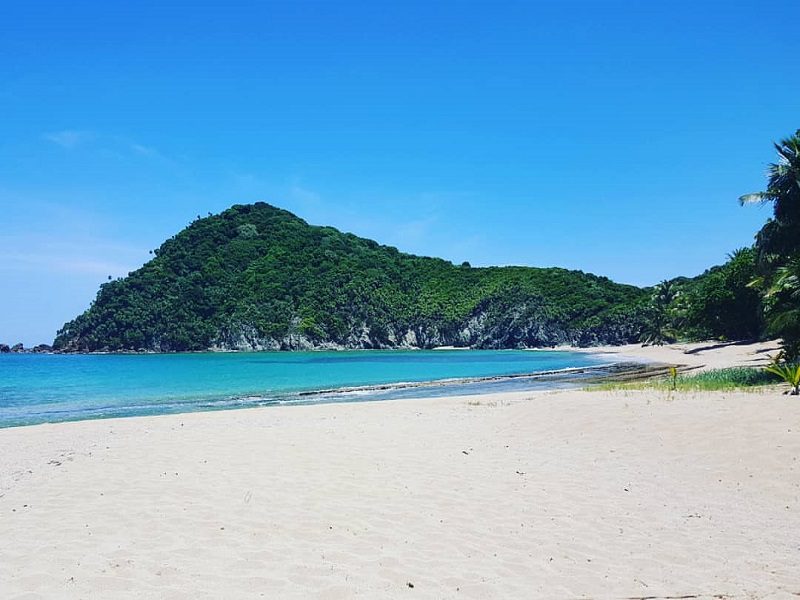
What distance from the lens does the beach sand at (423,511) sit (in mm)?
5789

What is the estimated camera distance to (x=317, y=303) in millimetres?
146125

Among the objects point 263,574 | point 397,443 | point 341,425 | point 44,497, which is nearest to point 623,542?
point 263,574

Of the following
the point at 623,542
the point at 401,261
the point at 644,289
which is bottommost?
the point at 623,542

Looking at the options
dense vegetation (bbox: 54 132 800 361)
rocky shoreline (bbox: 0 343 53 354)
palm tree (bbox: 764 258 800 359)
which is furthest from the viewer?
rocky shoreline (bbox: 0 343 53 354)

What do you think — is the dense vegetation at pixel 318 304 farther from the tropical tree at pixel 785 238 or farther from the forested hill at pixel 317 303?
the tropical tree at pixel 785 238

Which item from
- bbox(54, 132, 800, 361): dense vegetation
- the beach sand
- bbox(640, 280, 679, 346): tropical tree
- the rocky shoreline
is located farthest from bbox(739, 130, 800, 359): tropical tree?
the rocky shoreline

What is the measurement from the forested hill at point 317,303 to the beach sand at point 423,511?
122346 millimetres

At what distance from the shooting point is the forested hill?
13688 centimetres

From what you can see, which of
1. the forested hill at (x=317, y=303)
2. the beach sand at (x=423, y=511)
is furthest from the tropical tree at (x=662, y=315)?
the beach sand at (x=423, y=511)

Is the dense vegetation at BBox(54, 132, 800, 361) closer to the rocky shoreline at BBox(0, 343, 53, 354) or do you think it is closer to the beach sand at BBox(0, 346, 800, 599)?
the rocky shoreline at BBox(0, 343, 53, 354)

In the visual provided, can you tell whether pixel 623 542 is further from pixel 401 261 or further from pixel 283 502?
pixel 401 261

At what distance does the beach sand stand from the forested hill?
401ft

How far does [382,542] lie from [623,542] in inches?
117

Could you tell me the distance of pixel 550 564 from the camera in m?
6.21
